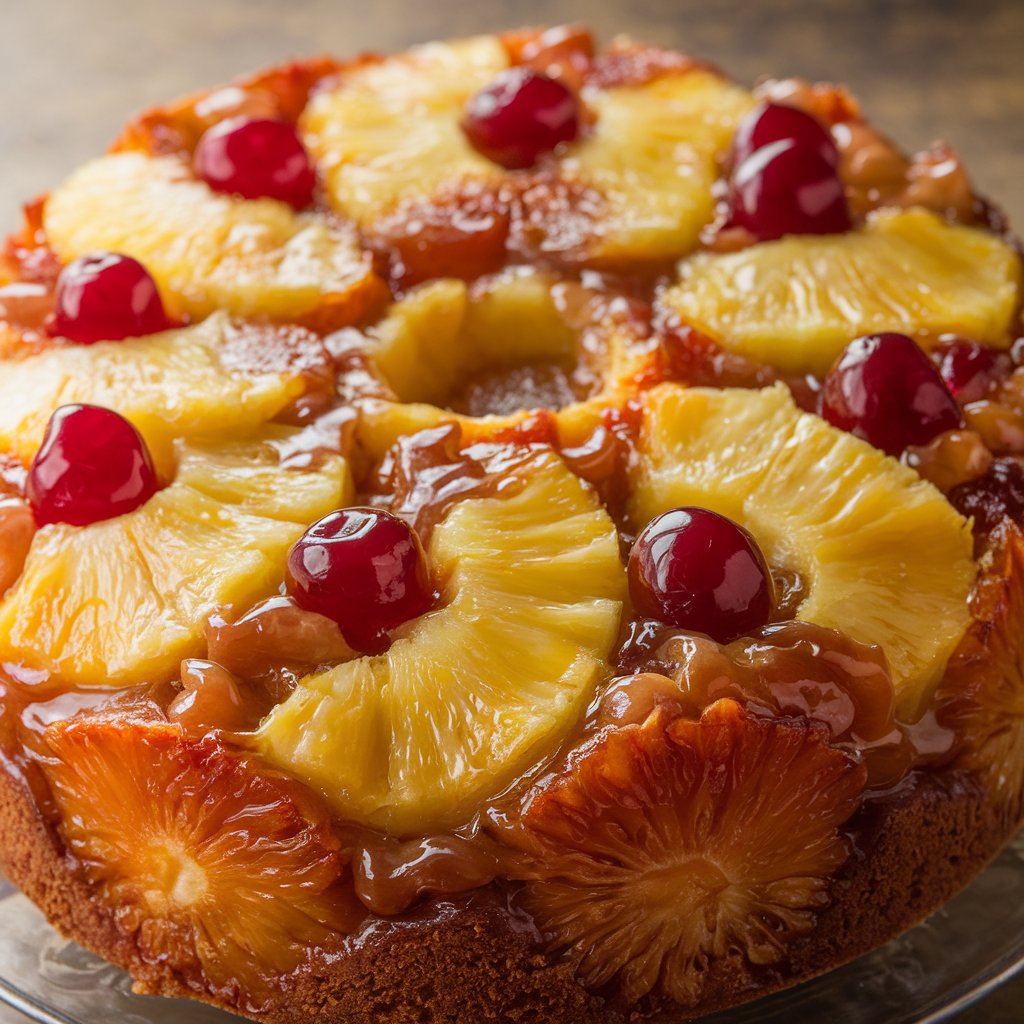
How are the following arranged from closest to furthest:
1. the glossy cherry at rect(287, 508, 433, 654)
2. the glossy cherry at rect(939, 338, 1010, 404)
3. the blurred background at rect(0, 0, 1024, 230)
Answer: the glossy cherry at rect(287, 508, 433, 654) < the glossy cherry at rect(939, 338, 1010, 404) < the blurred background at rect(0, 0, 1024, 230)

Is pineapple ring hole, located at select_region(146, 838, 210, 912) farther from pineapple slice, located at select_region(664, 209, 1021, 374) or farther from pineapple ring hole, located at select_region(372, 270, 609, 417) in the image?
pineapple slice, located at select_region(664, 209, 1021, 374)

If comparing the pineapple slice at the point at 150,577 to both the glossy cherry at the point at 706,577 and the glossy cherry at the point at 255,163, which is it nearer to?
the glossy cherry at the point at 706,577

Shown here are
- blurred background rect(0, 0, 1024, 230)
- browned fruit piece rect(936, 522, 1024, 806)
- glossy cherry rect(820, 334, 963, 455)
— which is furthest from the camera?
blurred background rect(0, 0, 1024, 230)

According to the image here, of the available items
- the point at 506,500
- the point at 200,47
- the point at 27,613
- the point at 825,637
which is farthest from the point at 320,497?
the point at 200,47

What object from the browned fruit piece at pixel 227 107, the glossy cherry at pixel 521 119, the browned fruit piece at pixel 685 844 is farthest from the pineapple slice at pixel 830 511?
the browned fruit piece at pixel 227 107

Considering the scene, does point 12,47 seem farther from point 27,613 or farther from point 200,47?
point 27,613

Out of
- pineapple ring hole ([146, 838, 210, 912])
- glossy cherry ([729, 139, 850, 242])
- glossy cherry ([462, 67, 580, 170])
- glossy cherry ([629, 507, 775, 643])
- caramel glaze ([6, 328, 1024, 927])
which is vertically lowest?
pineapple ring hole ([146, 838, 210, 912])

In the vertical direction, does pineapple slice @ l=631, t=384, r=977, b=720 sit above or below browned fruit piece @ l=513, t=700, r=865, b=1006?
above

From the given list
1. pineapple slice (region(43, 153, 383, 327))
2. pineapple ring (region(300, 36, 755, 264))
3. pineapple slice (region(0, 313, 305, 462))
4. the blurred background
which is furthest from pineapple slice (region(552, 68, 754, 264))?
the blurred background
